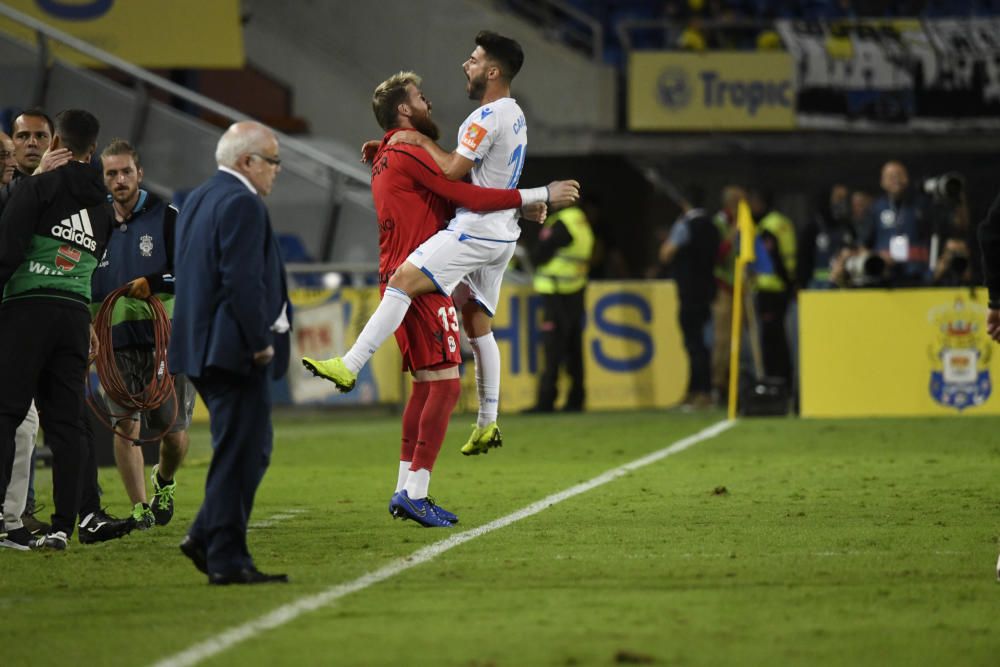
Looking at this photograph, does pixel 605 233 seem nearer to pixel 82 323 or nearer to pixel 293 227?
pixel 293 227

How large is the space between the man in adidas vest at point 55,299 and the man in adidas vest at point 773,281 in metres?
10.9

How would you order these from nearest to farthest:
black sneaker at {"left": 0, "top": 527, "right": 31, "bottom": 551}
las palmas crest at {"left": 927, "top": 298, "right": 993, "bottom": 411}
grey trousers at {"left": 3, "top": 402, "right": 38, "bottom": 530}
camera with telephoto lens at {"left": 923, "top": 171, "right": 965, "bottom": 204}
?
1. black sneaker at {"left": 0, "top": 527, "right": 31, "bottom": 551}
2. grey trousers at {"left": 3, "top": 402, "right": 38, "bottom": 530}
3. camera with telephoto lens at {"left": 923, "top": 171, "right": 965, "bottom": 204}
4. las palmas crest at {"left": 927, "top": 298, "right": 993, "bottom": 411}

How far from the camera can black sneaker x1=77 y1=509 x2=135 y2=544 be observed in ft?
27.0

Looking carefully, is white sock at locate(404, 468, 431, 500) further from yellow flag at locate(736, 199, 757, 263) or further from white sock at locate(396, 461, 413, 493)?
yellow flag at locate(736, 199, 757, 263)

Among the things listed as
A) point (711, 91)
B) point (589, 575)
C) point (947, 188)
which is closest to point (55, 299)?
point (589, 575)

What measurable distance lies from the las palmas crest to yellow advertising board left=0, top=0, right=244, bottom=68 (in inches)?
343

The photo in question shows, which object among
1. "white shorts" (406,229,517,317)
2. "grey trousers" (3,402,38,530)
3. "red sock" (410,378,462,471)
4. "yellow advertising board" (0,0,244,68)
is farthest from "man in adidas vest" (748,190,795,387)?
"grey trousers" (3,402,38,530)

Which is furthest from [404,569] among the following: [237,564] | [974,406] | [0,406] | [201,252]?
[974,406]

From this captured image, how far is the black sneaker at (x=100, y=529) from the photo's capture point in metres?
8.23

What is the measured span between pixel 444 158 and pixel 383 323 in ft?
2.76

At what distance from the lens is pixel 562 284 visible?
693 inches

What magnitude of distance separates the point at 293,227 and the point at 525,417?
3708 mm

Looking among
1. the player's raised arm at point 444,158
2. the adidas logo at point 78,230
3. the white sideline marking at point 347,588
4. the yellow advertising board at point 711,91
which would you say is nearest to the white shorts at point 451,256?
the player's raised arm at point 444,158

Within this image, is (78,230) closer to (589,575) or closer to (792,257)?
(589,575)
